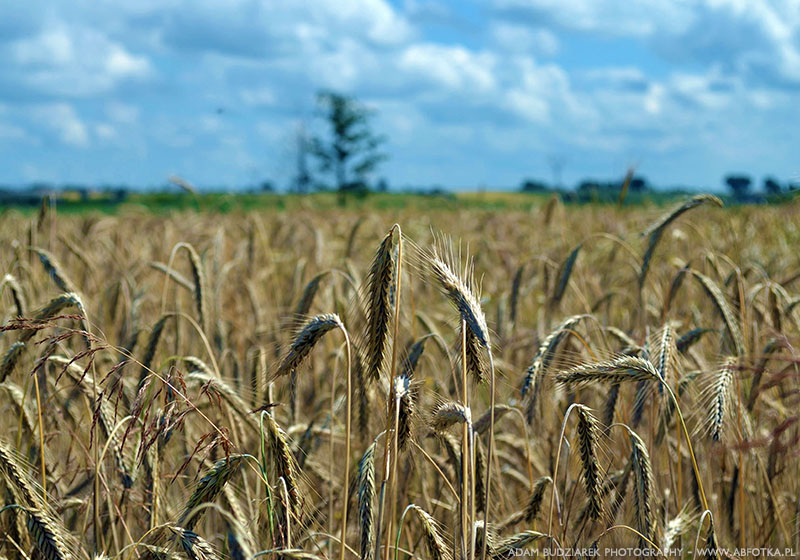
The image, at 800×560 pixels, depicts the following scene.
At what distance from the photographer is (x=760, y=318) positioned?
3.75 metres

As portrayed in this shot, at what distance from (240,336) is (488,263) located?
11.6 ft

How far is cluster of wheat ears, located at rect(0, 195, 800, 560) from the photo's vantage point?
161cm

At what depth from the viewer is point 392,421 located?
5.48ft

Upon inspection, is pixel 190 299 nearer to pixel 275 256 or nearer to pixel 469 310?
pixel 275 256

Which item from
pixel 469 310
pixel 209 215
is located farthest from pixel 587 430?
pixel 209 215

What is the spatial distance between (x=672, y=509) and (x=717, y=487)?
0.44 meters

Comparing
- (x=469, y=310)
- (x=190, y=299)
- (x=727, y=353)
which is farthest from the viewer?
(x=190, y=299)

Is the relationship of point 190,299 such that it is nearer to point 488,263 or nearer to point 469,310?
point 488,263

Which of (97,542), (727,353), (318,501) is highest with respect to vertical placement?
(727,353)

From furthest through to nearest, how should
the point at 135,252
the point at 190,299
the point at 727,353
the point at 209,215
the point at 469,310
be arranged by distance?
the point at 209,215, the point at 135,252, the point at 190,299, the point at 727,353, the point at 469,310

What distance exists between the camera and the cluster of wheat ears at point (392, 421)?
1.61 metres

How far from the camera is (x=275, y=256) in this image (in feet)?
24.1

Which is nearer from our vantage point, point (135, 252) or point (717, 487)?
point (717, 487)

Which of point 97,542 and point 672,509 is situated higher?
point 97,542
